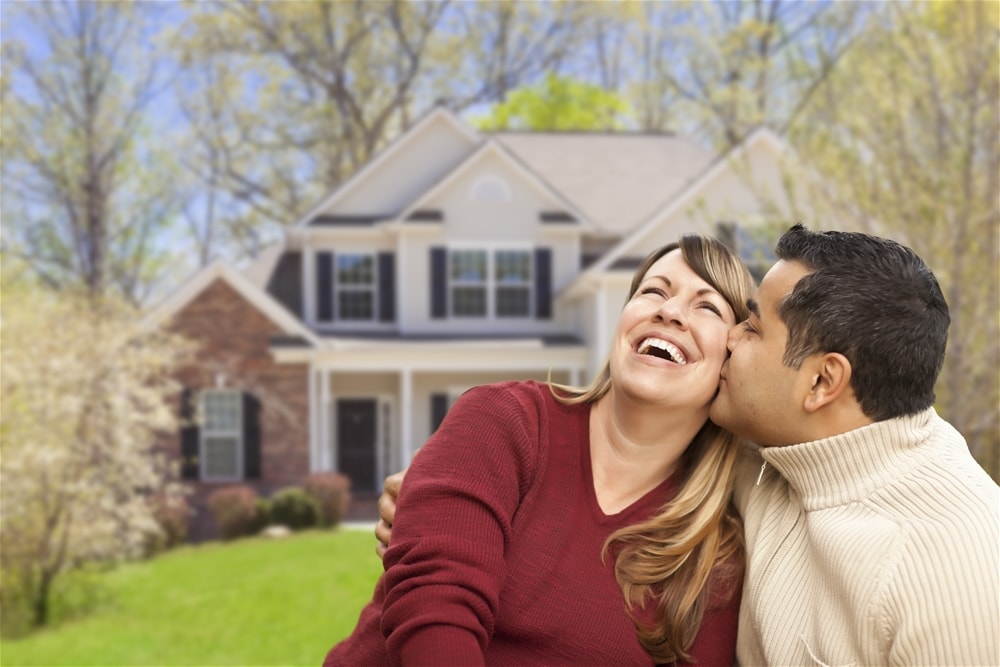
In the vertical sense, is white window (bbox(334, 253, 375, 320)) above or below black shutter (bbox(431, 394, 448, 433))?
above

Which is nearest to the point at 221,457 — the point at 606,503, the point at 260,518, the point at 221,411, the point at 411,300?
the point at 221,411

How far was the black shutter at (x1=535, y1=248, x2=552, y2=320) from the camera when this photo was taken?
19.6 metres

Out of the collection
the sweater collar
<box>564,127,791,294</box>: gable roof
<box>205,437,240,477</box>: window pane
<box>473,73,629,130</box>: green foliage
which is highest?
<box>473,73,629,130</box>: green foliage

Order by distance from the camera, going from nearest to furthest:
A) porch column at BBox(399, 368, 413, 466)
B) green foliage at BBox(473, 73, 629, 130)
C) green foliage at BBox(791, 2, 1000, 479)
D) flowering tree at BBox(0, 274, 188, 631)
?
green foliage at BBox(791, 2, 1000, 479) → flowering tree at BBox(0, 274, 188, 631) → porch column at BBox(399, 368, 413, 466) → green foliage at BBox(473, 73, 629, 130)

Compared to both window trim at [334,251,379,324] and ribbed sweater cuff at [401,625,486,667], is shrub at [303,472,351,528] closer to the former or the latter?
window trim at [334,251,379,324]

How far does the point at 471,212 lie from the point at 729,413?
57.1 feet

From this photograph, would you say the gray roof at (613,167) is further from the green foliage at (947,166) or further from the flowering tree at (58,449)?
the green foliage at (947,166)

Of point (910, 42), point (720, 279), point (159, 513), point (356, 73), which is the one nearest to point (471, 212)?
point (159, 513)

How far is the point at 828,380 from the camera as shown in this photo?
2195 millimetres

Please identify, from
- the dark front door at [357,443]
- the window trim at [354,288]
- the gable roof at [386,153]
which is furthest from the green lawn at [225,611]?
the gable roof at [386,153]

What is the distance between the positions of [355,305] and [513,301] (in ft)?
10.3

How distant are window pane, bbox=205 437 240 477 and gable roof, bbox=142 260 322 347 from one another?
91.0 inches

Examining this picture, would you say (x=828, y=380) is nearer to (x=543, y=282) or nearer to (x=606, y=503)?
(x=606, y=503)

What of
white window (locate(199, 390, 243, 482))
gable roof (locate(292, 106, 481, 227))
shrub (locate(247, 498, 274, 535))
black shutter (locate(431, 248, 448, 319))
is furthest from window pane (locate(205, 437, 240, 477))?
black shutter (locate(431, 248, 448, 319))
